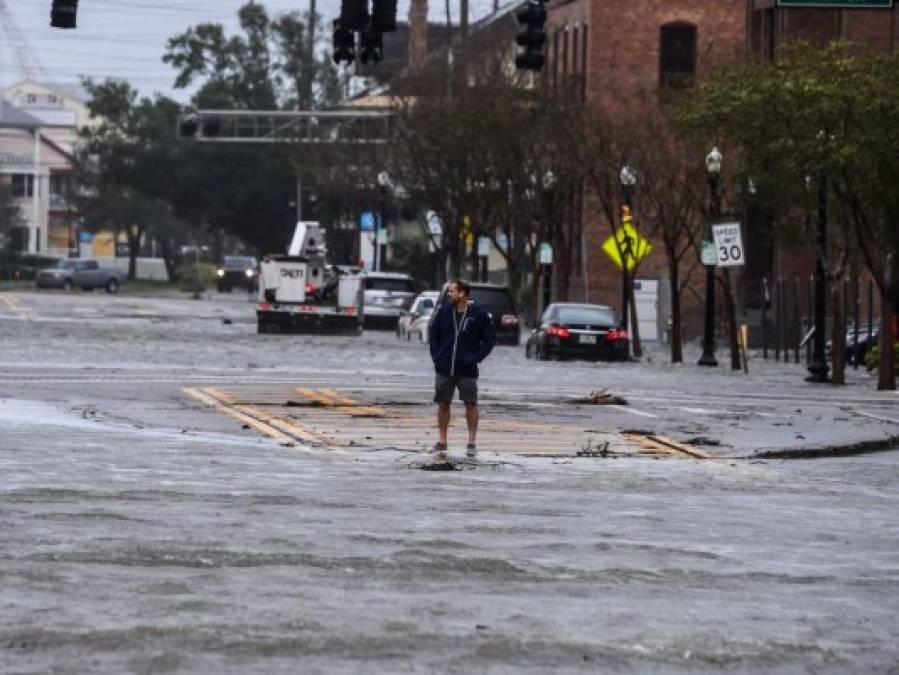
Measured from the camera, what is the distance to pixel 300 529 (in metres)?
15.5

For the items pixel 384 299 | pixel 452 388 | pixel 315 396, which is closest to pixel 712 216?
pixel 315 396

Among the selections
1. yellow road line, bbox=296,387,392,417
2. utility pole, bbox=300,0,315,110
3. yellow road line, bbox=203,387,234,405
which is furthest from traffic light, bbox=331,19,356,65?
utility pole, bbox=300,0,315,110

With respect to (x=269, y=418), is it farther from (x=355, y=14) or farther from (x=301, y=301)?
(x=301, y=301)

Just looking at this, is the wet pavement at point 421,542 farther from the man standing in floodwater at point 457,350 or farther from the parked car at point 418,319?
the parked car at point 418,319

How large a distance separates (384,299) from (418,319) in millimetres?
11623

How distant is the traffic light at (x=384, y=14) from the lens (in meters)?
34.5

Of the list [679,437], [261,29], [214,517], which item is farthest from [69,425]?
[261,29]

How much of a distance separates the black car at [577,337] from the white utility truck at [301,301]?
539 inches

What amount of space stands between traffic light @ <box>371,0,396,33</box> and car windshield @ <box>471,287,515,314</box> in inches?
969

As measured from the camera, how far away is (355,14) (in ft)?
116

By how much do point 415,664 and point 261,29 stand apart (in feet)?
405

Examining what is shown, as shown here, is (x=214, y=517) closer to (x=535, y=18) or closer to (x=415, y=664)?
(x=415, y=664)

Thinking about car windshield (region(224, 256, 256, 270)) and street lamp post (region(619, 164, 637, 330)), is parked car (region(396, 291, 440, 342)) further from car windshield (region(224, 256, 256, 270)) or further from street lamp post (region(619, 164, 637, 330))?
car windshield (region(224, 256, 256, 270))

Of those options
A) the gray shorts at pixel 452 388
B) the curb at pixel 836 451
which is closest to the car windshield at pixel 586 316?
the curb at pixel 836 451
